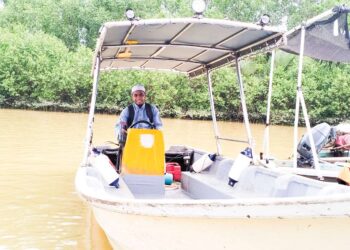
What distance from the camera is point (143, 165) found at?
219 inches

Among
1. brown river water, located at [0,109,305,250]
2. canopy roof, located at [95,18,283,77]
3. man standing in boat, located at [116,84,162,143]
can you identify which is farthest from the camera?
man standing in boat, located at [116,84,162,143]

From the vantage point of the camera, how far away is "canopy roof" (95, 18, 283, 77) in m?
5.15

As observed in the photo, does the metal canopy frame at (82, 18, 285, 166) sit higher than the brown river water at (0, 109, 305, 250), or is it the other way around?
the metal canopy frame at (82, 18, 285, 166)

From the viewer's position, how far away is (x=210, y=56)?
697cm

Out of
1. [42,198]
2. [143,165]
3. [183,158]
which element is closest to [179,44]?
[143,165]

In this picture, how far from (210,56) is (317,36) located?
7.35 feet

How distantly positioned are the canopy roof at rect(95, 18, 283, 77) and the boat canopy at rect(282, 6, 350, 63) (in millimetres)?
1398

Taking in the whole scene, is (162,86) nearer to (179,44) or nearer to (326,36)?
(326,36)

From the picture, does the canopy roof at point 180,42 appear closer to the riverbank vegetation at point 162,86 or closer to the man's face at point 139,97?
the man's face at point 139,97

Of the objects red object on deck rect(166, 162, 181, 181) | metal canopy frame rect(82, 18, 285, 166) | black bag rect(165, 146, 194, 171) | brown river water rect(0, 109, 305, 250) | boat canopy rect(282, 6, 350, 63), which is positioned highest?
boat canopy rect(282, 6, 350, 63)

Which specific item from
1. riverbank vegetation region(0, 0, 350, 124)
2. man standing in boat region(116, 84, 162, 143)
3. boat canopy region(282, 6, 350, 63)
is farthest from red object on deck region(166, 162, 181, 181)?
riverbank vegetation region(0, 0, 350, 124)

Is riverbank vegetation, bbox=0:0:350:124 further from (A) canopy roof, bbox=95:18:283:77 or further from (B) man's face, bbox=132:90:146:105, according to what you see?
(B) man's face, bbox=132:90:146:105

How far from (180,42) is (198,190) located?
1843 millimetres

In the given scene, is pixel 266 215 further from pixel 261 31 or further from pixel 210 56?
pixel 210 56
